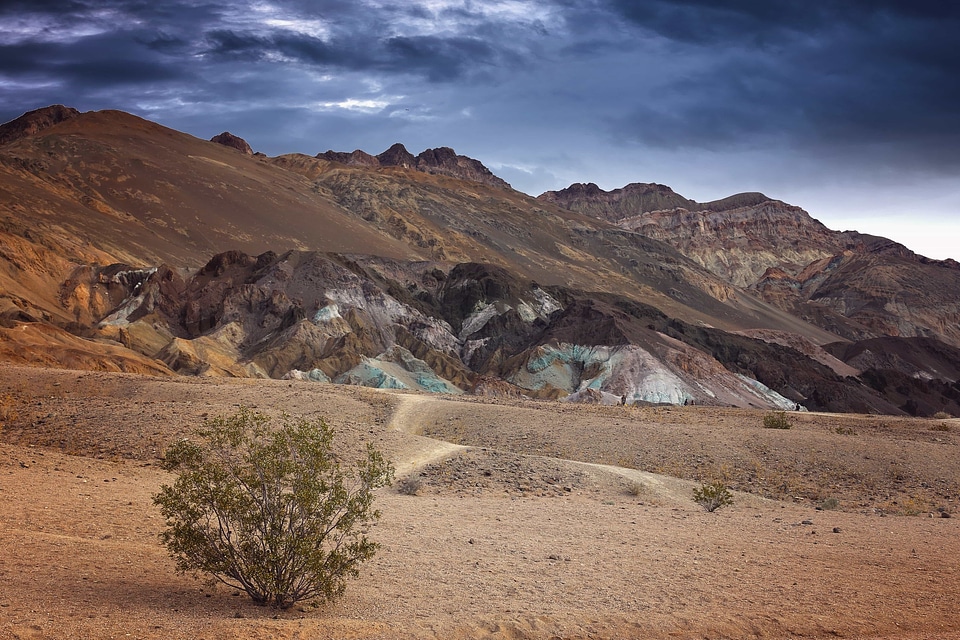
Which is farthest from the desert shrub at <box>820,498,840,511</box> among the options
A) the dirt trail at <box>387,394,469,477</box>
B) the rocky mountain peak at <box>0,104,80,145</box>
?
the rocky mountain peak at <box>0,104,80,145</box>

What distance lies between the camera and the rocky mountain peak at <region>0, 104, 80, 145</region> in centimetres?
17362

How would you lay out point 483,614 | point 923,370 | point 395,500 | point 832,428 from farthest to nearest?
point 923,370 → point 832,428 → point 395,500 → point 483,614

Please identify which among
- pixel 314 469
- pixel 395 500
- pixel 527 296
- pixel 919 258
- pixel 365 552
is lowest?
pixel 395 500

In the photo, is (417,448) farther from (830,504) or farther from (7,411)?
(830,504)

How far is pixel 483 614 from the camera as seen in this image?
8500mm

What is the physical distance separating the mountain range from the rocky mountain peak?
251 centimetres

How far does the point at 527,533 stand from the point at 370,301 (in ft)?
215

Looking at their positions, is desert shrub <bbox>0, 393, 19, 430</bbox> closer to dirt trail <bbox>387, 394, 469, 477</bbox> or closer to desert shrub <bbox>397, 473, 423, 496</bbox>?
dirt trail <bbox>387, 394, 469, 477</bbox>

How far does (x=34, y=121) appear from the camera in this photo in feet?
577

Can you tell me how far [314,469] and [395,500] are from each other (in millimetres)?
7469

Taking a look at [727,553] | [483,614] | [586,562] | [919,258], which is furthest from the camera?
[919,258]

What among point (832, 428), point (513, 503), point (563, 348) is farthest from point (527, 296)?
point (513, 503)

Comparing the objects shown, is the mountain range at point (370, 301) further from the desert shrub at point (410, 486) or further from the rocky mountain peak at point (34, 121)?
the desert shrub at point (410, 486)

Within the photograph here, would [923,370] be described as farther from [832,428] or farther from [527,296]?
[832,428]
